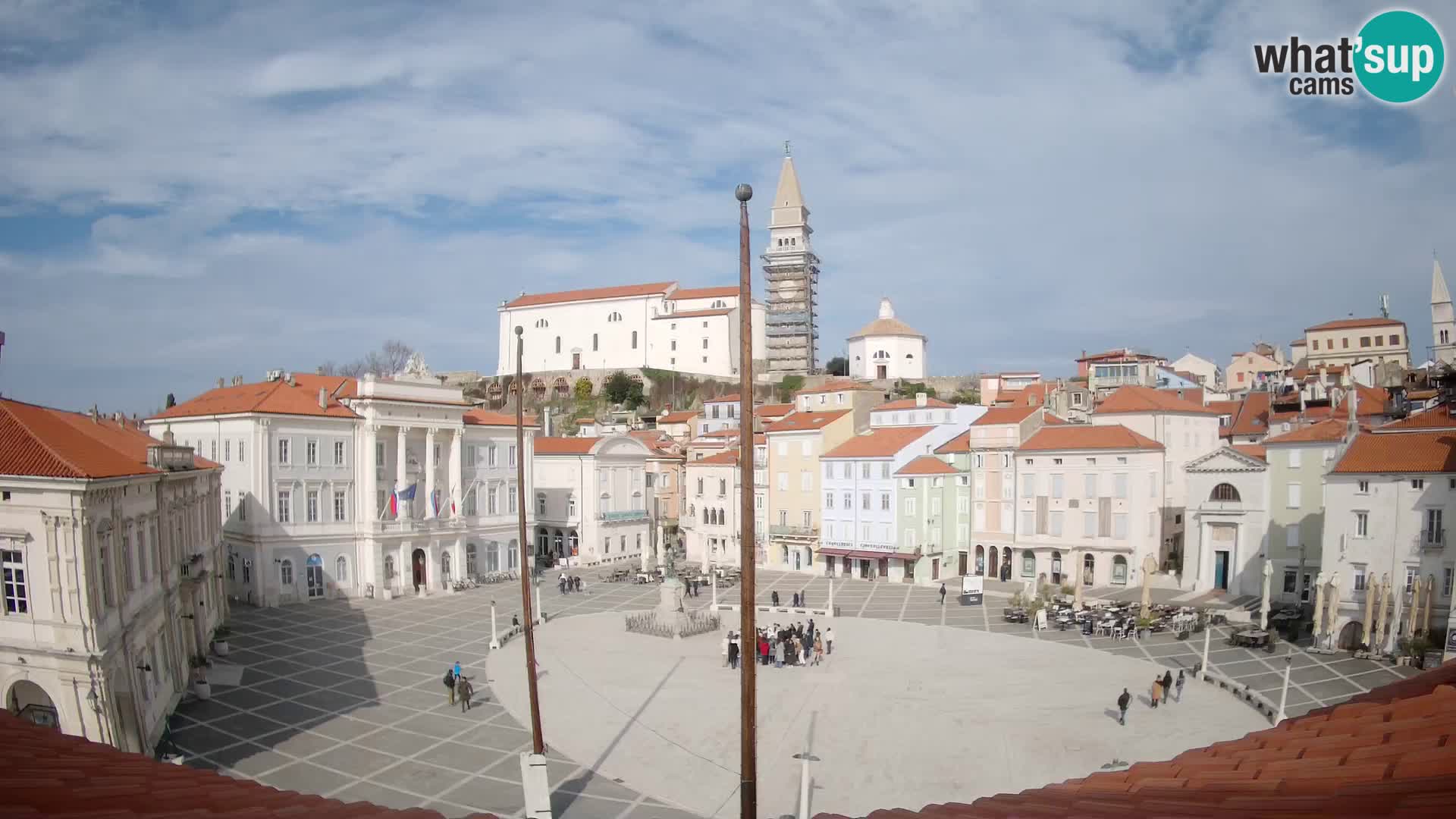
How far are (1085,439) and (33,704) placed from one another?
164ft

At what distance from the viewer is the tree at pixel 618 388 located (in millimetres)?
113250

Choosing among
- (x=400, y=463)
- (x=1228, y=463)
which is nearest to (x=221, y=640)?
(x=400, y=463)

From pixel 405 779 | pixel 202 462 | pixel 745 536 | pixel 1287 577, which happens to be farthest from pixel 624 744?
pixel 1287 577

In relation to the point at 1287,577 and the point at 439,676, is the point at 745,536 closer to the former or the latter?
the point at 439,676

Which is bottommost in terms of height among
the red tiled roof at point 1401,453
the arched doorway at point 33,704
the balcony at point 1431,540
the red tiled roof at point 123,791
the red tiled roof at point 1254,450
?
the arched doorway at point 33,704

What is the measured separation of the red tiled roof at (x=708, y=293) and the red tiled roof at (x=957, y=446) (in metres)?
63.6

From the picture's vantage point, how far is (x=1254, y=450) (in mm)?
50906

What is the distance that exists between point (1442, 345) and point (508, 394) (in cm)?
10768

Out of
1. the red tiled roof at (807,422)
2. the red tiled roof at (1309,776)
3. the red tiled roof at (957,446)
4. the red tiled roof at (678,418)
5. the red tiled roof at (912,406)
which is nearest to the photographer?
the red tiled roof at (1309,776)

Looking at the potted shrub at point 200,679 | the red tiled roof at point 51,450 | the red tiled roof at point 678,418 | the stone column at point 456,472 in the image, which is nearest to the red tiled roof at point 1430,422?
the red tiled roof at point 51,450

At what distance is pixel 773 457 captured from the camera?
66250 mm

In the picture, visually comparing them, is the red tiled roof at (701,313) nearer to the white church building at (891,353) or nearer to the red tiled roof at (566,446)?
the white church building at (891,353)

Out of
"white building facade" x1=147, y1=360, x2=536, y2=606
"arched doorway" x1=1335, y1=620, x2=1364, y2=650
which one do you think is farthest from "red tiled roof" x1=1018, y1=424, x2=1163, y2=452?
"white building facade" x1=147, y1=360, x2=536, y2=606

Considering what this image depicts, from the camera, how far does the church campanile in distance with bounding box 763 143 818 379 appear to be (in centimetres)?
12656
